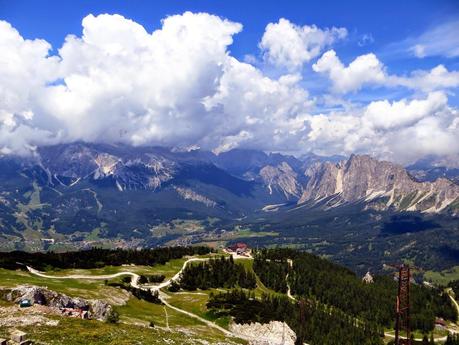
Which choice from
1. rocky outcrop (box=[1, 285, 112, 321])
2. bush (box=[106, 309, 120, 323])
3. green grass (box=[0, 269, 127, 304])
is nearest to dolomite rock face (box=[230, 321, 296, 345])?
green grass (box=[0, 269, 127, 304])

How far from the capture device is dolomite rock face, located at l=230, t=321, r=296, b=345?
130 meters

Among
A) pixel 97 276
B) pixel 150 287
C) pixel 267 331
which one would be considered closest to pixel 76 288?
pixel 150 287

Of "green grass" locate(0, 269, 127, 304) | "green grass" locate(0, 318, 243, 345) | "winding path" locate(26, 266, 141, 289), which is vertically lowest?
"winding path" locate(26, 266, 141, 289)

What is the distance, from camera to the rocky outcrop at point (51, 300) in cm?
9238

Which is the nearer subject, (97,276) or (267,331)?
(267,331)

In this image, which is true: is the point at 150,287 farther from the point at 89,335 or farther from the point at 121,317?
the point at 89,335

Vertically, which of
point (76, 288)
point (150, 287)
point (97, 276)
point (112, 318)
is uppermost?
point (112, 318)

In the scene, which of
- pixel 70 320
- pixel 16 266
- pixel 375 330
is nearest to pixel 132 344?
pixel 70 320

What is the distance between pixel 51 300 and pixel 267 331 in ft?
197

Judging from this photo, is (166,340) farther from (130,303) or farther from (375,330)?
(375,330)

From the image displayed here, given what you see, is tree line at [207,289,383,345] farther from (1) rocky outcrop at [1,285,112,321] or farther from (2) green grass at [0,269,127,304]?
(1) rocky outcrop at [1,285,112,321]

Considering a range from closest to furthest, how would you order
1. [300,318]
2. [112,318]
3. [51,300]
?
[112,318], [51,300], [300,318]

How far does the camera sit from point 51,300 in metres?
98.3

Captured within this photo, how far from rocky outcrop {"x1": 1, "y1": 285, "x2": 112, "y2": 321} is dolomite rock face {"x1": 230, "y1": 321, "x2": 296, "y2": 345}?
42.6 metres
